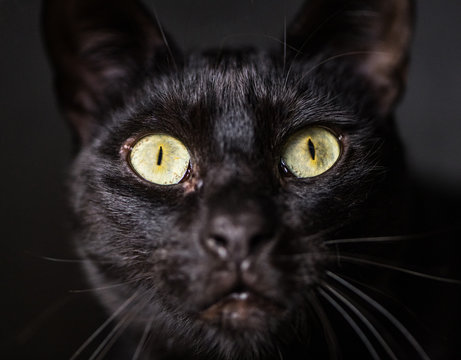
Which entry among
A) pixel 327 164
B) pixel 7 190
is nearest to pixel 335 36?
pixel 327 164

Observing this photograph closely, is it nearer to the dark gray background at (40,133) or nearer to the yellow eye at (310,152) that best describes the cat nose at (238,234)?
the yellow eye at (310,152)

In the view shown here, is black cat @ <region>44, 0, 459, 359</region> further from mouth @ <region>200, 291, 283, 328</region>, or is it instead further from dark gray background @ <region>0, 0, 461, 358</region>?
dark gray background @ <region>0, 0, 461, 358</region>

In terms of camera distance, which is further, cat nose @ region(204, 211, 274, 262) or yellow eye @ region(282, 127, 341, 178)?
yellow eye @ region(282, 127, 341, 178)

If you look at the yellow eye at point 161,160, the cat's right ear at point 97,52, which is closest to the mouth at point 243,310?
the yellow eye at point 161,160

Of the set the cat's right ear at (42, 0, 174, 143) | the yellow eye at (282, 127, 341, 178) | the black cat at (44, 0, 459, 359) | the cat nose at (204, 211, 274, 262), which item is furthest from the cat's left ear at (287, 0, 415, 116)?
the cat nose at (204, 211, 274, 262)

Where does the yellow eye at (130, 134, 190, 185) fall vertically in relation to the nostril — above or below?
above

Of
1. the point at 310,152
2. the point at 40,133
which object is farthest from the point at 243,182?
the point at 40,133
